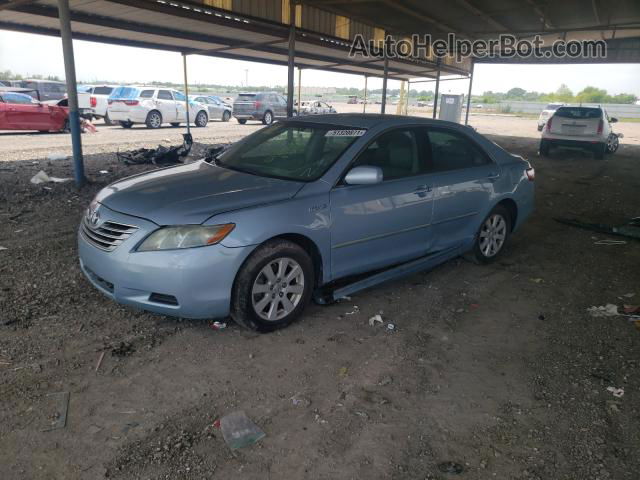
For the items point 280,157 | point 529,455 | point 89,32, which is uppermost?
point 89,32

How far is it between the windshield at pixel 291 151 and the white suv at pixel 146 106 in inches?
677

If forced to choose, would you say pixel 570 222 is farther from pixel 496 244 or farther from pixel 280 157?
pixel 280 157

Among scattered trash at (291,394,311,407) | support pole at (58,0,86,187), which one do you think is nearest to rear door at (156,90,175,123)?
support pole at (58,0,86,187)

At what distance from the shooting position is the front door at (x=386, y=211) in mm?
3859

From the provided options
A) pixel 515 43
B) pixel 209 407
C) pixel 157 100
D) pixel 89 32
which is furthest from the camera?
pixel 157 100

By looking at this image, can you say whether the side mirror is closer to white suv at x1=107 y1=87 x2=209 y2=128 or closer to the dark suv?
white suv at x1=107 y1=87 x2=209 y2=128

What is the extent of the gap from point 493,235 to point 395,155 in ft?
5.99

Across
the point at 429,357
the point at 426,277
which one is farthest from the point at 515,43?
the point at 429,357

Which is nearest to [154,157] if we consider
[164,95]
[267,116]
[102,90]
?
[164,95]

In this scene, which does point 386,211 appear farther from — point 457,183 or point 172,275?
point 172,275

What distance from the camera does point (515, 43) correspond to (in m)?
17.8

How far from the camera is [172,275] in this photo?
3.19 metres

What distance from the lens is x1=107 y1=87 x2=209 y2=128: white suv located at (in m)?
19.9

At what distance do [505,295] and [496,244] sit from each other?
41.4 inches
